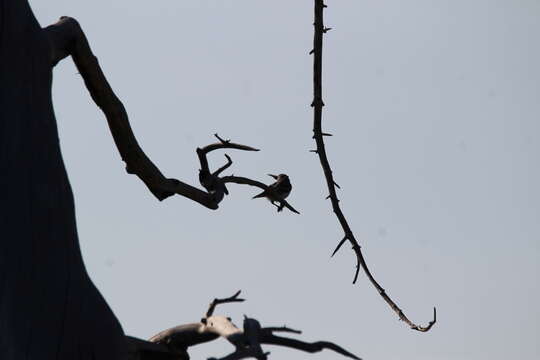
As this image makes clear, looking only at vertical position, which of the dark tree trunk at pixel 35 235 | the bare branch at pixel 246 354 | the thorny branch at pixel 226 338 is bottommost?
the bare branch at pixel 246 354

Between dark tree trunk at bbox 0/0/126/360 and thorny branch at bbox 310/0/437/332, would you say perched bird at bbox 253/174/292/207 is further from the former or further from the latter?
dark tree trunk at bbox 0/0/126/360

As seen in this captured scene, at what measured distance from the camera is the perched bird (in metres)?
9.02

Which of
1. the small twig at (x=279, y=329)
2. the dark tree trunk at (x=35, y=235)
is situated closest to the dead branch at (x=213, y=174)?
the dark tree trunk at (x=35, y=235)

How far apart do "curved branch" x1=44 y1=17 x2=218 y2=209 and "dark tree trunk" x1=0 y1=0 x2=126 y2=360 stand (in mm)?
485

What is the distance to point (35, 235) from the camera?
22.6 ft

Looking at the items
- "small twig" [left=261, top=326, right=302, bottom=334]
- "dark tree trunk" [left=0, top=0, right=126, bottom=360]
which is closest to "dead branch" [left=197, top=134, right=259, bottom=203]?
"dark tree trunk" [left=0, top=0, right=126, bottom=360]

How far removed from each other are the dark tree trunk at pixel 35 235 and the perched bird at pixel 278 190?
2.01 metres

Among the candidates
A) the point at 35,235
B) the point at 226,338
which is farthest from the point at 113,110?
the point at 226,338

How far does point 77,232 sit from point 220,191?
1907 mm

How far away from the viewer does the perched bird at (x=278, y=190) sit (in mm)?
9016

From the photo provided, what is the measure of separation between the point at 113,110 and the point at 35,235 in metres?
1.74

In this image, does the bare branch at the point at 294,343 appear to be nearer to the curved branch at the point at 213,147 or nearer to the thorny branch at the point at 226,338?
the thorny branch at the point at 226,338

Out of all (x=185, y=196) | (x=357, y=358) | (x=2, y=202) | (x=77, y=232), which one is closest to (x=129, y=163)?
(x=185, y=196)

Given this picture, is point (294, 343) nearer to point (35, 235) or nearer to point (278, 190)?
point (35, 235)
